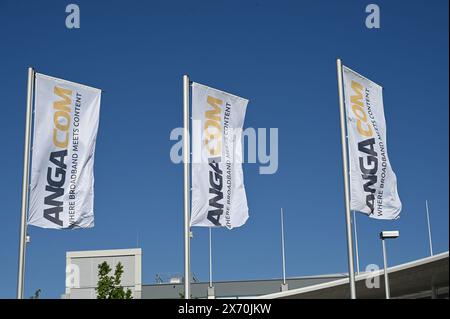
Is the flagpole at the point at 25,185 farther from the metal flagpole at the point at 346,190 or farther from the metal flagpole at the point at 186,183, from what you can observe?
the metal flagpole at the point at 346,190

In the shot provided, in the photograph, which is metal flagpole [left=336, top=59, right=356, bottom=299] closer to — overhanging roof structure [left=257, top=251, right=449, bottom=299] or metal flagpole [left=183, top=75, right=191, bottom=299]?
overhanging roof structure [left=257, top=251, right=449, bottom=299]

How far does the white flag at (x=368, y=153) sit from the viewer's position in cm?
1920

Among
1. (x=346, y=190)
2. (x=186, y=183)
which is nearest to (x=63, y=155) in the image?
(x=186, y=183)

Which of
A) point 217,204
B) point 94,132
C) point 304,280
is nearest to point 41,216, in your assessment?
point 94,132

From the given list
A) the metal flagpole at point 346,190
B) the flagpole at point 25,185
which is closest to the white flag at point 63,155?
the flagpole at point 25,185

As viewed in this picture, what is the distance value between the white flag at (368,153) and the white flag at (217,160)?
3.01m

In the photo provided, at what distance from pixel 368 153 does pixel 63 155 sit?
7731 mm

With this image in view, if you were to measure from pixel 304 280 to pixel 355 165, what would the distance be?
44.6 m

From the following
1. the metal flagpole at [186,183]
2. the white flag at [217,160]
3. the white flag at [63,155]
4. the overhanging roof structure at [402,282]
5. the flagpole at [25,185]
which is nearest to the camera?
the flagpole at [25,185]

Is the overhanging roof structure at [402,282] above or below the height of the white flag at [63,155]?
below

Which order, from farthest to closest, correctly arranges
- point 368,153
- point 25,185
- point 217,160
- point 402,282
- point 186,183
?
point 402,282
point 217,160
point 186,183
point 368,153
point 25,185

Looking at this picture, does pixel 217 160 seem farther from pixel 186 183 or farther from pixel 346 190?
pixel 346 190

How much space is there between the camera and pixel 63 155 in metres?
19.4

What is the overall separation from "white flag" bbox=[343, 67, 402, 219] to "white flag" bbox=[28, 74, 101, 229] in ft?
21.7
